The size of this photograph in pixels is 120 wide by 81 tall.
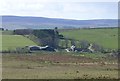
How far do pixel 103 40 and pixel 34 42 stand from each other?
63.3 feet

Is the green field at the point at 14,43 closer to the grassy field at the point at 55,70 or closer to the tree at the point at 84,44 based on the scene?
the tree at the point at 84,44

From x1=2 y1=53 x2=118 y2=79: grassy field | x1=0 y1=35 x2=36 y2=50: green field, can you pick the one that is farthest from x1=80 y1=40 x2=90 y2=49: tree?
x1=2 y1=53 x2=118 y2=79: grassy field

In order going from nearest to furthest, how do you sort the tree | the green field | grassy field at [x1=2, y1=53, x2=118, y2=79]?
grassy field at [x1=2, y1=53, x2=118, y2=79] < the green field < the tree

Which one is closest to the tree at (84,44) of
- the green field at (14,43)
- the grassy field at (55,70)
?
the green field at (14,43)

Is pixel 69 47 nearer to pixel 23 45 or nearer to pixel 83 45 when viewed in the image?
pixel 83 45

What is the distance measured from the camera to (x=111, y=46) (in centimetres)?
8919

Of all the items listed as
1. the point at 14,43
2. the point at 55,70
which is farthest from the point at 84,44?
the point at 55,70

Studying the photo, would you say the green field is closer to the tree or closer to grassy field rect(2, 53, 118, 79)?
the tree

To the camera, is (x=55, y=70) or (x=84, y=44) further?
(x=84, y=44)

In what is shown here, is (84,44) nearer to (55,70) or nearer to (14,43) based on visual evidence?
(14,43)

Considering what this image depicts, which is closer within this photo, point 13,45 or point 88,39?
point 13,45

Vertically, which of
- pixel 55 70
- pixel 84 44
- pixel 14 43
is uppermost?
pixel 55 70

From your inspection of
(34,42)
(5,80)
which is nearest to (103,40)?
(34,42)

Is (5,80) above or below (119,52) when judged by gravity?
above
